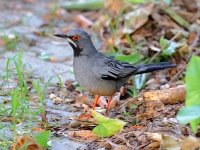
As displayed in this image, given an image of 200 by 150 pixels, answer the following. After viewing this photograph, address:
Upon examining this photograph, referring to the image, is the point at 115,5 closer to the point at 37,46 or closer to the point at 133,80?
the point at 37,46

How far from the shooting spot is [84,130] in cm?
462

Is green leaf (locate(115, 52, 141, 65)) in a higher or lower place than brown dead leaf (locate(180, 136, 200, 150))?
higher

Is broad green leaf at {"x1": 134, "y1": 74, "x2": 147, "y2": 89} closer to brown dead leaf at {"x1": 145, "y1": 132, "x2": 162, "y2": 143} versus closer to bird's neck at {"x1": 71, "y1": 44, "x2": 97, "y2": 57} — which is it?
bird's neck at {"x1": 71, "y1": 44, "x2": 97, "y2": 57}

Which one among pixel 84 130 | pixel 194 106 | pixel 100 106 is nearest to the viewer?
pixel 194 106

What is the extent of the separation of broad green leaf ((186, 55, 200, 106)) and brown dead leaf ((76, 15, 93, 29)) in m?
5.66

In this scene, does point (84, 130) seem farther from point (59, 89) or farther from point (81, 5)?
point (81, 5)

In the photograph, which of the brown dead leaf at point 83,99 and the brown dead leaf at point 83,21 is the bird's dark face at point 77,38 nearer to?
the brown dead leaf at point 83,99

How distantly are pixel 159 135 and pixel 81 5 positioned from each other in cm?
633

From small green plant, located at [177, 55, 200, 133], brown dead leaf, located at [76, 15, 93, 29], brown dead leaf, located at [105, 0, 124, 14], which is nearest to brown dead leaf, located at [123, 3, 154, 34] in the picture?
brown dead leaf, located at [105, 0, 124, 14]

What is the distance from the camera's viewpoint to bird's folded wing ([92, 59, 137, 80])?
5359mm

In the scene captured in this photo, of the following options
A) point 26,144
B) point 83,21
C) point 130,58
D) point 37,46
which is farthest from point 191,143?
point 83,21

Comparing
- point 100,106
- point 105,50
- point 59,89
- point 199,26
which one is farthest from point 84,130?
point 199,26

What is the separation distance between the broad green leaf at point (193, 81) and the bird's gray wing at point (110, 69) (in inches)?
74.0

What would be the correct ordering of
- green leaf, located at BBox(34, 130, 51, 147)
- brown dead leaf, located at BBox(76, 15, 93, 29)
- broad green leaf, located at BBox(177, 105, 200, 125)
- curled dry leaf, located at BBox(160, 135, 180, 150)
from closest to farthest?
broad green leaf, located at BBox(177, 105, 200, 125), curled dry leaf, located at BBox(160, 135, 180, 150), green leaf, located at BBox(34, 130, 51, 147), brown dead leaf, located at BBox(76, 15, 93, 29)
